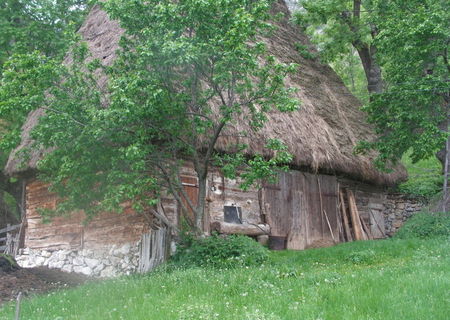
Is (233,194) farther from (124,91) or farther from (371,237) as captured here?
(371,237)

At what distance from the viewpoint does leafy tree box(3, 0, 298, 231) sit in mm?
7672

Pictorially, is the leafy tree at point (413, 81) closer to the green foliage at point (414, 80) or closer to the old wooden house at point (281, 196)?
the green foliage at point (414, 80)

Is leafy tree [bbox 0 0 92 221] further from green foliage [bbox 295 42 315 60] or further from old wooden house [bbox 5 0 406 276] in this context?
green foliage [bbox 295 42 315 60]

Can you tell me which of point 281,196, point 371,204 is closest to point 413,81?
point 281,196

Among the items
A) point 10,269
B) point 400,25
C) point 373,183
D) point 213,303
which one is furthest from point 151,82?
point 373,183

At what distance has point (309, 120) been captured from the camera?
41.5ft

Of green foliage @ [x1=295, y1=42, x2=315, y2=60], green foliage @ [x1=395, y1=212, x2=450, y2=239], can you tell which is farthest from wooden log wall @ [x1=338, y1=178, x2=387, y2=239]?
green foliage @ [x1=295, y1=42, x2=315, y2=60]

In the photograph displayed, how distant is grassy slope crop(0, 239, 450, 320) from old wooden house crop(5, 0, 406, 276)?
3.10 m

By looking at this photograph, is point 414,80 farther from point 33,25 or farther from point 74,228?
point 33,25

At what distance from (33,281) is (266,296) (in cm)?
572

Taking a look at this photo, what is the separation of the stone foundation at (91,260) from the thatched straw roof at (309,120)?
209 cm

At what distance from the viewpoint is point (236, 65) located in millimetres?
7871

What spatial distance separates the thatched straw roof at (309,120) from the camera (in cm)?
1158

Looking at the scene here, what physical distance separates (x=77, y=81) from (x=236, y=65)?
8.78ft
